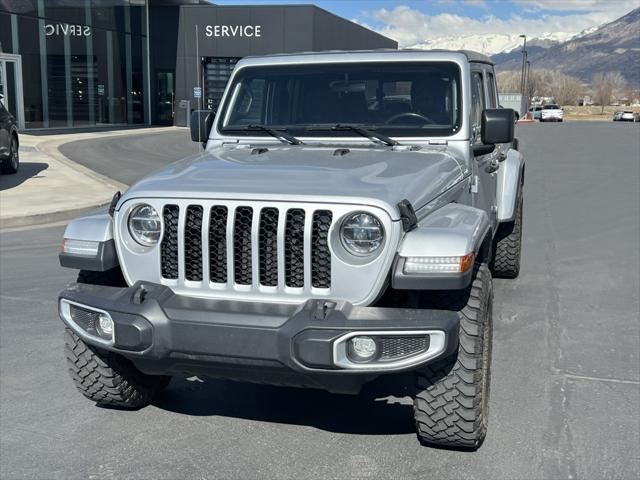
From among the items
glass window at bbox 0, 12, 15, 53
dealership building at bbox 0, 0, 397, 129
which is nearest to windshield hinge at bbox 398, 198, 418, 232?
dealership building at bbox 0, 0, 397, 129

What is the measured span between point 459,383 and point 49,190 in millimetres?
11221

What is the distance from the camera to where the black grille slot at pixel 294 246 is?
3.23 meters

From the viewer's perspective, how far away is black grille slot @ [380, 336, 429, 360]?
3102mm

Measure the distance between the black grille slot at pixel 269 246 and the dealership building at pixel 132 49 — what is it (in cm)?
2650

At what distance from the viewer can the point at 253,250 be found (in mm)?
3242

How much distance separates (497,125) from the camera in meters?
4.56

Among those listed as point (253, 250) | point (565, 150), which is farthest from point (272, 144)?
point (565, 150)

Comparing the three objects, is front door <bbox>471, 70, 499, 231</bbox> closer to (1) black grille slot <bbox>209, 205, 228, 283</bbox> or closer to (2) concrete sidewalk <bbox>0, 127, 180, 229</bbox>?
(1) black grille slot <bbox>209, 205, 228, 283</bbox>

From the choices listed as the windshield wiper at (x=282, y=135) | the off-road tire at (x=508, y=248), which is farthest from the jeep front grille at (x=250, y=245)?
the off-road tire at (x=508, y=248)

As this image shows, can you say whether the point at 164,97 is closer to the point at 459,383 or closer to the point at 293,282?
the point at 293,282

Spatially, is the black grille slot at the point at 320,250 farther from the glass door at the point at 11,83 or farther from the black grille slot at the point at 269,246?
the glass door at the point at 11,83

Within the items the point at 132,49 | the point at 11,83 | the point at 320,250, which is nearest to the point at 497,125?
the point at 320,250

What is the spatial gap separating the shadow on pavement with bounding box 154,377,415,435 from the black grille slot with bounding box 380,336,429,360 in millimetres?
970

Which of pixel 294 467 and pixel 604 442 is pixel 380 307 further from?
pixel 604 442
